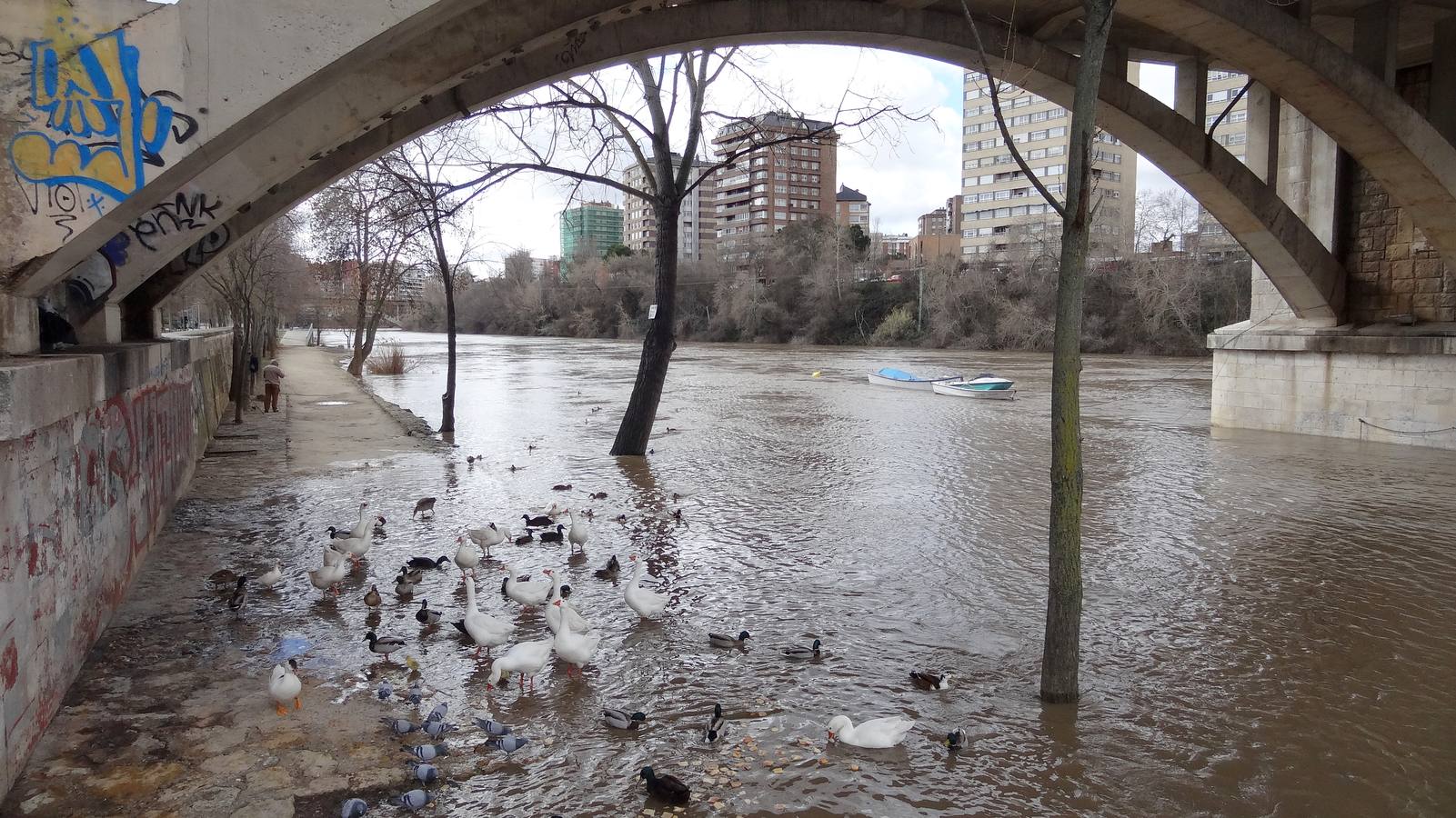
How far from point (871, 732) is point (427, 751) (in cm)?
226

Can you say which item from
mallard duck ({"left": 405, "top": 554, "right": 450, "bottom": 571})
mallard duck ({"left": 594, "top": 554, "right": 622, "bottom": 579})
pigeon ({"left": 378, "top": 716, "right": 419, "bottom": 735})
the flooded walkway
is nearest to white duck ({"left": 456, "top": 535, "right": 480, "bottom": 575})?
the flooded walkway

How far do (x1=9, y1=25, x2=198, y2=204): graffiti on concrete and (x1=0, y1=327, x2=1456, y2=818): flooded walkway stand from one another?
9.30 feet

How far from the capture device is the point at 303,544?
336 inches

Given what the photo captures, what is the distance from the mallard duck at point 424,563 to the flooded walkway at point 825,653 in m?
0.24

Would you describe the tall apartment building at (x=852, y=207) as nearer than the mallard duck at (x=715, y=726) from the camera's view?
No

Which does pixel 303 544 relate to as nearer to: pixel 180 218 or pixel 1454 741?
pixel 180 218

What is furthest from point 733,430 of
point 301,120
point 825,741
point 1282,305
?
point 825,741

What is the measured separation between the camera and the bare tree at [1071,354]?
4.98 meters

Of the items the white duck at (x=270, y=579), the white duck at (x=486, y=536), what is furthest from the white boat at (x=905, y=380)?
the white duck at (x=270, y=579)

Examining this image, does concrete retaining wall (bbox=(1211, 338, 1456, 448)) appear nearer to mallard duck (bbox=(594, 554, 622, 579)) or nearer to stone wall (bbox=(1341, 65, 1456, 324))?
stone wall (bbox=(1341, 65, 1456, 324))

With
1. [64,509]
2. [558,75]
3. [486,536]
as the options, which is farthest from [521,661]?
[558,75]

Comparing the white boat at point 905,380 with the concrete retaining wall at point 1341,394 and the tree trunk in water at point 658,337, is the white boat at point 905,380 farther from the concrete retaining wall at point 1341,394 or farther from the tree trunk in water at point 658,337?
the tree trunk in water at point 658,337

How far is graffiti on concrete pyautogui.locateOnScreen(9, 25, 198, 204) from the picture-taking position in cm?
489

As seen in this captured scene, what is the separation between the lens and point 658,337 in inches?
563
